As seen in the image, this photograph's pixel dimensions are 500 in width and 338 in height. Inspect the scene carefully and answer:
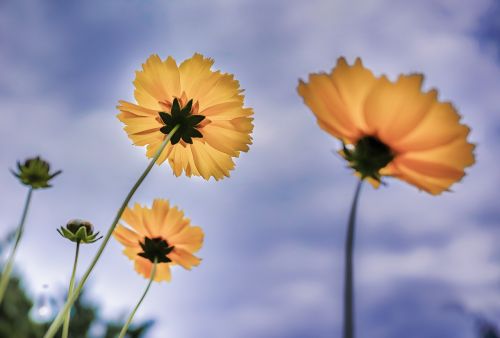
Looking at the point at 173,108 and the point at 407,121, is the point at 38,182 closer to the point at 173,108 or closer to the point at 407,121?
the point at 173,108

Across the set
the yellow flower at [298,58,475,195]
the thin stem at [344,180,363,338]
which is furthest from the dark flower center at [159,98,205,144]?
the thin stem at [344,180,363,338]

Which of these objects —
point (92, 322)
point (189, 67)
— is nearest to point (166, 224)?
point (189, 67)

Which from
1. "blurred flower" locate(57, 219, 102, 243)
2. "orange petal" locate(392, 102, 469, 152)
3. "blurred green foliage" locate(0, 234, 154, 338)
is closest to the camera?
"orange petal" locate(392, 102, 469, 152)

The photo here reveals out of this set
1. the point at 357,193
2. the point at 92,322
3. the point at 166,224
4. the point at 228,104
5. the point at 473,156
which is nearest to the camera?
the point at 357,193

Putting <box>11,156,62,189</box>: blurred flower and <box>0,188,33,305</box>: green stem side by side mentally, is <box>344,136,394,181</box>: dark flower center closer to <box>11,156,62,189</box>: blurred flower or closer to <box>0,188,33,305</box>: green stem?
<box>0,188,33,305</box>: green stem

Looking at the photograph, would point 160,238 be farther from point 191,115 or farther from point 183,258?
point 191,115

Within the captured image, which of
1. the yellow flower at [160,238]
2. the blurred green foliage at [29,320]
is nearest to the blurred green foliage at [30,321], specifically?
the blurred green foliage at [29,320]
